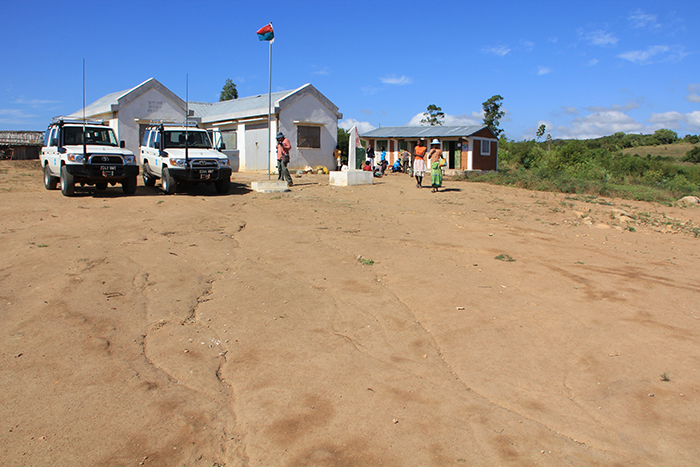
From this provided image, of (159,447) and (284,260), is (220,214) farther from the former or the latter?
(159,447)

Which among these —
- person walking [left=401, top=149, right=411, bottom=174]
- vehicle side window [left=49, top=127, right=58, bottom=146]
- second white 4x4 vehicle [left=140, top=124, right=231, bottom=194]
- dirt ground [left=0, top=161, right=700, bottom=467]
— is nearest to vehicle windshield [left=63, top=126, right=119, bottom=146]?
vehicle side window [left=49, top=127, right=58, bottom=146]

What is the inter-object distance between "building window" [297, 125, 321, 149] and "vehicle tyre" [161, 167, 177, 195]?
10989mm

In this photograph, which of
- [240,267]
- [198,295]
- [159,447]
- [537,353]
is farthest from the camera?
[240,267]

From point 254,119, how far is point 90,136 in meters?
10.8

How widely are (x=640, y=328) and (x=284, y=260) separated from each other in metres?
4.62

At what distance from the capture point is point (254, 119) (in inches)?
949

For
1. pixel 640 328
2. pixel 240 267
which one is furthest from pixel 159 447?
pixel 640 328

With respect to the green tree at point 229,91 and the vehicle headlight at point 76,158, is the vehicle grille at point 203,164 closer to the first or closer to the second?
the vehicle headlight at point 76,158

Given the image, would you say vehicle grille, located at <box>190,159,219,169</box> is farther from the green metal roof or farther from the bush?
the bush

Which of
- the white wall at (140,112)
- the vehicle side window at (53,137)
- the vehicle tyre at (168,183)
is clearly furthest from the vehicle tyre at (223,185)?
the white wall at (140,112)

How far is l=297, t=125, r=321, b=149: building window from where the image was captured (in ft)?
80.8

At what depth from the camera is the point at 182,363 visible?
436cm

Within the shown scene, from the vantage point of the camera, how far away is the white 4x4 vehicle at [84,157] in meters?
13.0

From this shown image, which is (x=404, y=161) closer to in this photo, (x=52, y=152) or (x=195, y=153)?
(x=195, y=153)
